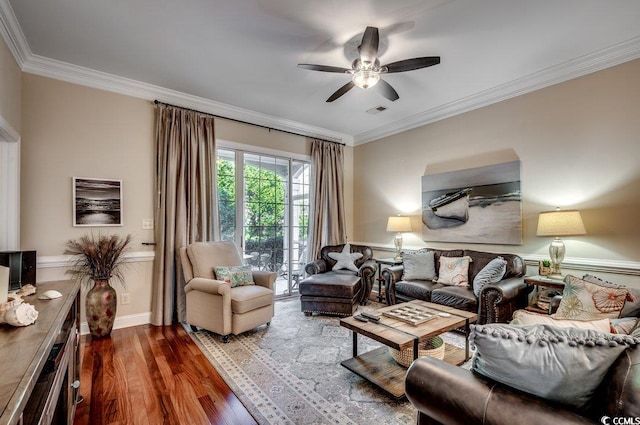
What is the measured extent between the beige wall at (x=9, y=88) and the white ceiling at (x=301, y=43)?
13 centimetres

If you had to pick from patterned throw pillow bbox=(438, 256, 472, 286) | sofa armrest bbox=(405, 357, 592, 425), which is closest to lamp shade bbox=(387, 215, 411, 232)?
patterned throw pillow bbox=(438, 256, 472, 286)

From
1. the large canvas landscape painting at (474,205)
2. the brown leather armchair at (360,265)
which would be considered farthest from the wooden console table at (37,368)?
the large canvas landscape painting at (474,205)

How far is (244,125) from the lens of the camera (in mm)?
4582

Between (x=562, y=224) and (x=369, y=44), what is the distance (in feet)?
8.29

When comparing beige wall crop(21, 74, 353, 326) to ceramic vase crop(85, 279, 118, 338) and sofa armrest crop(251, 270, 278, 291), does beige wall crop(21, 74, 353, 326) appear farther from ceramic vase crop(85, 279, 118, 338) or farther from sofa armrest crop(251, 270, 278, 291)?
sofa armrest crop(251, 270, 278, 291)

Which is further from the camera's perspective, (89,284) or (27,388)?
(89,284)

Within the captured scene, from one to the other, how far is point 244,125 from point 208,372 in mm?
3349

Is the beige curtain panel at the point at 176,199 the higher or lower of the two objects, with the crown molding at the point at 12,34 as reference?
lower

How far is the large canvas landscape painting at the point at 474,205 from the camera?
370cm

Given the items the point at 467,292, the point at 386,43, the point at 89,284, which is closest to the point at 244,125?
the point at 386,43

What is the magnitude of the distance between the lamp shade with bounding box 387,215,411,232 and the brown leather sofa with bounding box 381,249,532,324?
546mm

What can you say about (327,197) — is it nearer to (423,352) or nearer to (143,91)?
(143,91)

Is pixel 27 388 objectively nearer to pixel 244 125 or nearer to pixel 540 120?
pixel 244 125

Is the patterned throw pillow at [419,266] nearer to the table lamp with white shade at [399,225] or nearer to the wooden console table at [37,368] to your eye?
the table lamp with white shade at [399,225]
